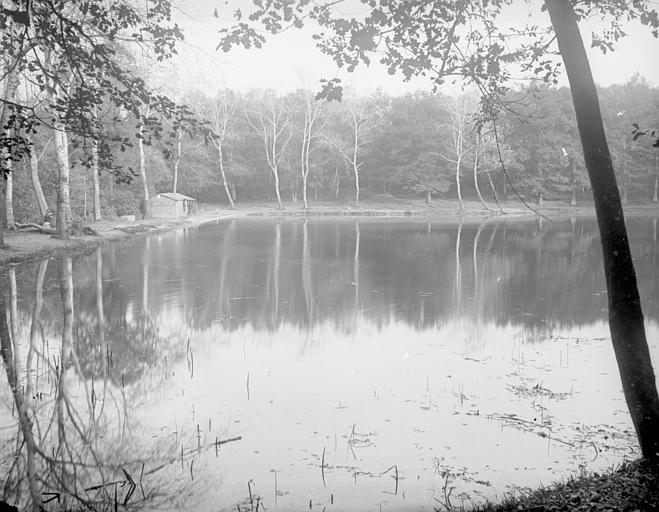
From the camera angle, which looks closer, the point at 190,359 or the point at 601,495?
the point at 601,495

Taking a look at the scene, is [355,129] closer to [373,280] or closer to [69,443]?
[373,280]

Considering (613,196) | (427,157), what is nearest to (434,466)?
(613,196)

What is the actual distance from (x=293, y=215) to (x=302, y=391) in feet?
154

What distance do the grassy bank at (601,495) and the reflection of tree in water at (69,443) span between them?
2754 millimetres

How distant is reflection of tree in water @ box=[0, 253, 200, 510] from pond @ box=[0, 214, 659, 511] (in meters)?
0.02

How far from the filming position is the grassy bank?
4.05 meters

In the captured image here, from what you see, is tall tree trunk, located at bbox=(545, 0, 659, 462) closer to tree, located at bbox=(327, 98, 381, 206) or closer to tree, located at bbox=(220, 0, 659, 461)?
tree, located at bbox=(220, 0, 659, 461)

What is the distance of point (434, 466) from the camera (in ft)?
18.5

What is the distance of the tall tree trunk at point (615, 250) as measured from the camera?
4.62 metres

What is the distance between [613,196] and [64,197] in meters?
23.2

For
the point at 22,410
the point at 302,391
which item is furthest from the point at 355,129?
the point at 22,410

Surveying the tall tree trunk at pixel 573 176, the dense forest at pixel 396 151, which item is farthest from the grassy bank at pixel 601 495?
the tall tree trunk at pixel 573 176

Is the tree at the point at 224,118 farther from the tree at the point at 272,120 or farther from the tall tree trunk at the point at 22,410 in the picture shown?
the tall tree trunk at the point at 22,410

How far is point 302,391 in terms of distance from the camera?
7770mm
